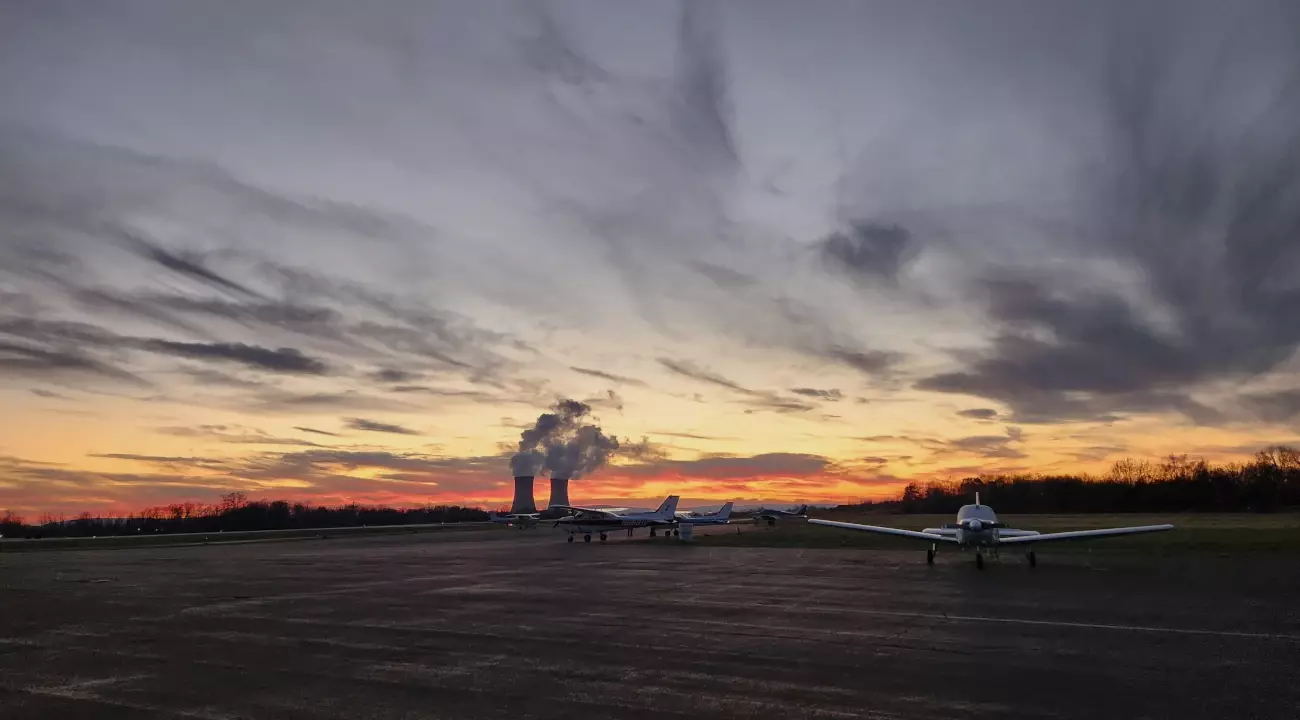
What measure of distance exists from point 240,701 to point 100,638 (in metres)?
8.19

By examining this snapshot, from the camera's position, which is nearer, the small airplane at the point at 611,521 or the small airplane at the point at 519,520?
the small airplane at the point at 611,521

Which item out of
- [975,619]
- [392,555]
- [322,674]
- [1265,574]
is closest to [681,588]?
[975,619]

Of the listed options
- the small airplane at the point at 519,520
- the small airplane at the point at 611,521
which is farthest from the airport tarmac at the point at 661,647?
the small airplane at the point at 519,520

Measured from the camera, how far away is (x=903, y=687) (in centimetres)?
973

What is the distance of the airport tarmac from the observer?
921 centimetres

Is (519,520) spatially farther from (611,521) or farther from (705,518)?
(611,521)

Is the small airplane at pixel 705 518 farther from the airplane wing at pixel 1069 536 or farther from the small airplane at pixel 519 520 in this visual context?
the airplane wing at pixel 1069 536

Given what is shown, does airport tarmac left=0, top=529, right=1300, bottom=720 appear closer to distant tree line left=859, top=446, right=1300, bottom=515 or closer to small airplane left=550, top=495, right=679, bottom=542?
small airplane left=550, top=495, right=679, bottom=542

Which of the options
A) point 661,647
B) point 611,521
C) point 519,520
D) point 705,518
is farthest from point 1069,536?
point 519,520

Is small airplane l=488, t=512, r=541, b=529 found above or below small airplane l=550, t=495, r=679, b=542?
below

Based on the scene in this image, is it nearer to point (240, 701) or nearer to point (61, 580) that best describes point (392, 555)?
point (61, 580)

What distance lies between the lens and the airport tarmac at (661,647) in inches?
363

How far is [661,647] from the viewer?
12.8 m

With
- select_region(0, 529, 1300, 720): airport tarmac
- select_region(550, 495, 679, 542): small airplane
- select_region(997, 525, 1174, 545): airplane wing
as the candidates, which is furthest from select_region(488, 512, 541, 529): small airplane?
select_region(0, 529, 1300, 720): airport tarmac
